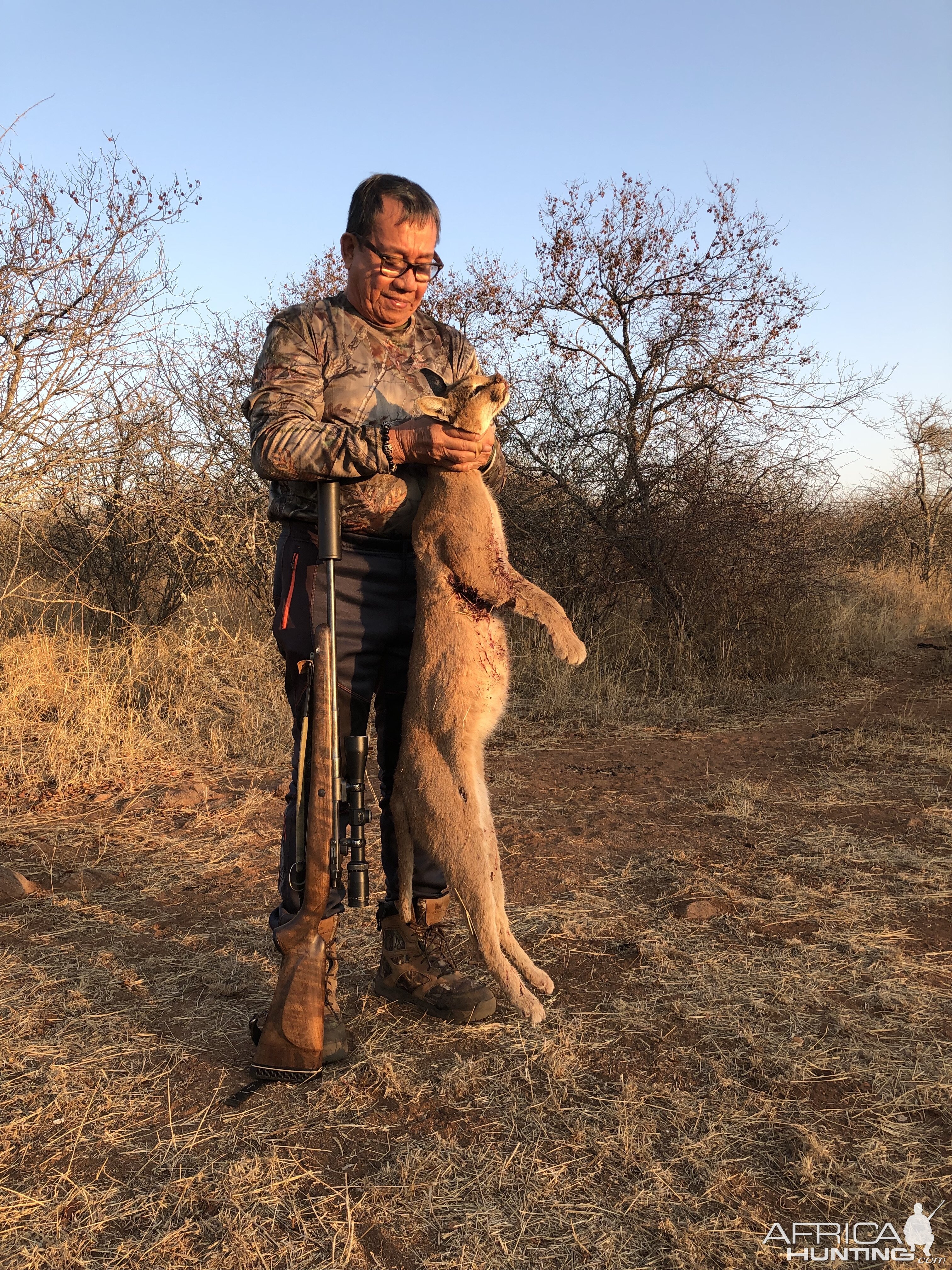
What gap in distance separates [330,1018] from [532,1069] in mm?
704

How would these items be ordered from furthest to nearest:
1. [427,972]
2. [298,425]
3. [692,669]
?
1. [692,669]
2. [427,972]
3. [298,425]

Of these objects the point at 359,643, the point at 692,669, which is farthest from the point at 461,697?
the point at 692,669

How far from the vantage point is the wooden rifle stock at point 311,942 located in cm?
255

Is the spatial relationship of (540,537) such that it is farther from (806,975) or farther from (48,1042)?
(48,1042)

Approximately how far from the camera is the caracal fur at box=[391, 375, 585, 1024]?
2.80 meters

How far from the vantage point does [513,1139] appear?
2283 millimetres

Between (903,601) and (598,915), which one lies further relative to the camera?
(903,601)

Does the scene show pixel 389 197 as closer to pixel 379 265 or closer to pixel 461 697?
pixel 379 265

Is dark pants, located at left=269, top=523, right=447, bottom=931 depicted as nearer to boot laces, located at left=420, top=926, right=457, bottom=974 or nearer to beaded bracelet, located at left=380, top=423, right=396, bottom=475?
boot laces, located at left=420, top=926, right=457, bottom=974

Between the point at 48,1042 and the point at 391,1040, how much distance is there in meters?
1.17

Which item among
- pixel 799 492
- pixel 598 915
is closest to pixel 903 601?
pixel 799 492

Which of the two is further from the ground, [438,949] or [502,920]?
[502,920]

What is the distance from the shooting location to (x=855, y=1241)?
1.91 metres

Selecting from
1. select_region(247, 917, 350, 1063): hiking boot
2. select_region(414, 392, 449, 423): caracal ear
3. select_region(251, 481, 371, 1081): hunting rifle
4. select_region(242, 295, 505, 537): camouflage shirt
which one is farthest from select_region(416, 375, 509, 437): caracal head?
select_region(247, 917, 350, 1063): hiking boot
